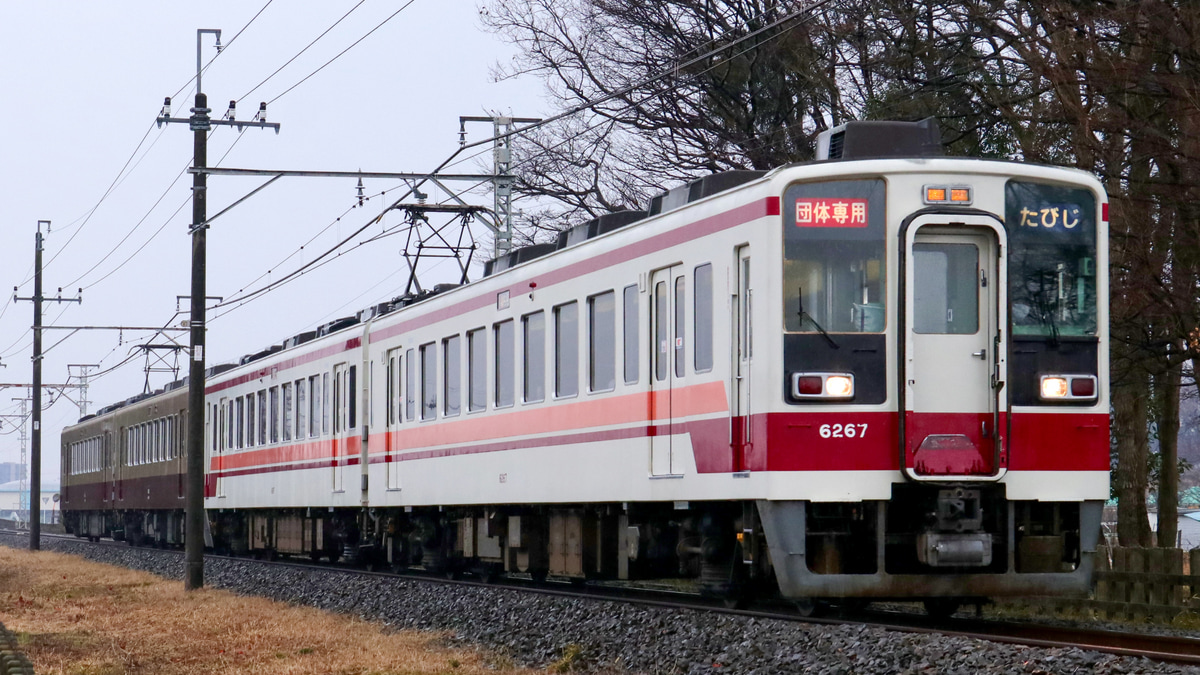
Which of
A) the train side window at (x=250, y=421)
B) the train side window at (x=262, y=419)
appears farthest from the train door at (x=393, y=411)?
the train side window at (x=250, y=421)

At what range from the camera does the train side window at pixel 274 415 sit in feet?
76.4

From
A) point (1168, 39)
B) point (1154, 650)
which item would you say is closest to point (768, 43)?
point (1168, 39)

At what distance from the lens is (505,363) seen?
584 inches

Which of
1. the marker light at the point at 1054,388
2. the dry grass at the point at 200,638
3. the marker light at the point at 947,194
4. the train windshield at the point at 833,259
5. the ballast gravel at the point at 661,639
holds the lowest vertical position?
the dry grass at the point at 200,638

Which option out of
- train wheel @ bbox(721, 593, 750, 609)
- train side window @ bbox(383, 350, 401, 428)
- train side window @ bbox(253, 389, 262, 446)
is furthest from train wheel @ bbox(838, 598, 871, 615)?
train side window @ bbox(253, 389, 262, 446)

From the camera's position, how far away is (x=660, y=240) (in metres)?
11.8

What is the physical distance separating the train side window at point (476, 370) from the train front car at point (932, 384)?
5.43 m

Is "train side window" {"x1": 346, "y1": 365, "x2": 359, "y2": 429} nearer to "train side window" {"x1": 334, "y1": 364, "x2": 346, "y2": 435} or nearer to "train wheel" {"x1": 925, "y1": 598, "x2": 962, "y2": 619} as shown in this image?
"train side window" {"x1": 334, "y1": 364, "x2": 346, "y2": 435}

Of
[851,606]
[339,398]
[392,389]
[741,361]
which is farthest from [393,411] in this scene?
[741,361]

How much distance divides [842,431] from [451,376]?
6.86 metres

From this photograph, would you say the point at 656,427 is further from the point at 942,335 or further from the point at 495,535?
the point at 495,535

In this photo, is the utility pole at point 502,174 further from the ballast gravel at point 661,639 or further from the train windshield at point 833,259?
the train windshield at point 833,259

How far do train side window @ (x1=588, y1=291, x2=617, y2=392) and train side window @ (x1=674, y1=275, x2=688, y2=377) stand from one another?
1090 mm

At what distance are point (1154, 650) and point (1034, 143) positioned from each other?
Answer: 5.96 metres
